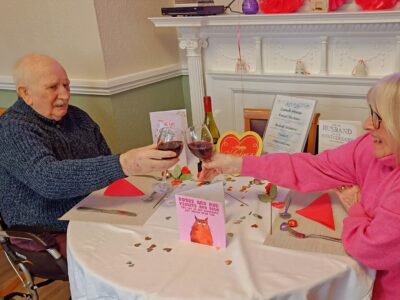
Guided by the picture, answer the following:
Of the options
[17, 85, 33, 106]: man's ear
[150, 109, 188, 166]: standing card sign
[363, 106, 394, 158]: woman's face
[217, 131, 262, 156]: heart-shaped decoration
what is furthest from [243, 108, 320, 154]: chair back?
[17, 85, 33, 106]: man's ear

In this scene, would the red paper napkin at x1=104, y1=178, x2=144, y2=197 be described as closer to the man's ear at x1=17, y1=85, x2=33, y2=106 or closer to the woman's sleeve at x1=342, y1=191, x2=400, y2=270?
the man's ear at x1=17, y1=85, x2=33, y2=106

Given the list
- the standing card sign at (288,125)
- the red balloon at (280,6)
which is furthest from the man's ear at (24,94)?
the red balloon at (280,6)

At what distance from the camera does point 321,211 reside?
4.21 ft

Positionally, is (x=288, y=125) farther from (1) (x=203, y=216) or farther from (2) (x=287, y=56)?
(1) (x=203, y=216)

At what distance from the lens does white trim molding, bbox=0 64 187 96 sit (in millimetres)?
2230

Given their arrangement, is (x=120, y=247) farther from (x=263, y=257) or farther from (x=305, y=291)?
(x=305, y=291)

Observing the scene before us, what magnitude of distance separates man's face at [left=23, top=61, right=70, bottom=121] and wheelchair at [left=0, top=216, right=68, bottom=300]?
1.56 feet

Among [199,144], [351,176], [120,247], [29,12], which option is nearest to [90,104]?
[29,12]

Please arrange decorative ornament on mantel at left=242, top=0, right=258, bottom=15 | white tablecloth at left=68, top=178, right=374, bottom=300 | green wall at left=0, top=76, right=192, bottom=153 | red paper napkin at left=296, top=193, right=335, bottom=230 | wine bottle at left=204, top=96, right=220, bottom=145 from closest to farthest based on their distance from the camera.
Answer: white tablecloth at left=68, top=178, right=374, bottom=300
red paper napkin at left=296, top=193, right=335, bottom=230
wine bottle at left=204, top=96, right=220, bottom=145
decorative ornament on mantel at left=242, top=0, right=258, bottom=15
green wall at left=0, top=76, right=192, bottom=153

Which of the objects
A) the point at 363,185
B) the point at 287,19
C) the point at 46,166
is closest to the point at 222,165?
the point at 363,185

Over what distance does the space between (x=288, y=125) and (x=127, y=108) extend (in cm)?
103

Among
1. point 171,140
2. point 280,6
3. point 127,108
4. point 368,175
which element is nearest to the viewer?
point 368,175

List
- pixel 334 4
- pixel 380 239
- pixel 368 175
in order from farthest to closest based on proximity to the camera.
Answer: pixel 334 4
pixel 368 175
pixel 380 239

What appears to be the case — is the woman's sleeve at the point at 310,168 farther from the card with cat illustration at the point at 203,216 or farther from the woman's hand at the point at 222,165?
the card with cat illustration at the point at 203,216
